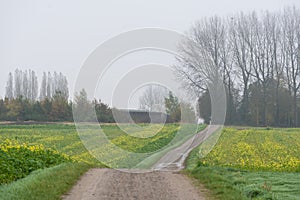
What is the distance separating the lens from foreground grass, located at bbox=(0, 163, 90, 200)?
389 inches

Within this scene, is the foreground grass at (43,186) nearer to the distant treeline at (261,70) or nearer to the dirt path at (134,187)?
the dirt path at (134,187)

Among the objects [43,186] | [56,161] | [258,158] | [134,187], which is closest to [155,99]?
[258,158]

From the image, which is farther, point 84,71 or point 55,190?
point 84,71

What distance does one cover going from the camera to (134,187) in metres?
12.8

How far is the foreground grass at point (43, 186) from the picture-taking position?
32.4ft

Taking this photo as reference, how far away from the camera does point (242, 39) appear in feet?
221

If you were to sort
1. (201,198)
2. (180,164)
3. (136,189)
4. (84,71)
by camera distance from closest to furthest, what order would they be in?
(201,198) → (136,189) → (84,71) → (180,164)

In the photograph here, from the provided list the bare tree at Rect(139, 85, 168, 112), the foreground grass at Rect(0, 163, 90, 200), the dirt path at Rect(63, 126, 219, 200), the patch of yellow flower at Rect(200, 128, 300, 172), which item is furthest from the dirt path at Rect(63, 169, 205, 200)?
the bare tree at Rect(139, 85, 168, 112)

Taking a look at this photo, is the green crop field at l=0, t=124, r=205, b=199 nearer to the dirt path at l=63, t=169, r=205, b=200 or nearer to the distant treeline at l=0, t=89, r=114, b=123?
the dirt path at l=63, t=169, r=205, b=200

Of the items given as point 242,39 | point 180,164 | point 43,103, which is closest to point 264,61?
point 242,39

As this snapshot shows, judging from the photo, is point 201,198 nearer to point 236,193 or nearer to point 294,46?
point 236,193

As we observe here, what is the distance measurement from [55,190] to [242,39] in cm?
5903

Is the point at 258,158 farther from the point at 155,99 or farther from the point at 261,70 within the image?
the point at 261,70

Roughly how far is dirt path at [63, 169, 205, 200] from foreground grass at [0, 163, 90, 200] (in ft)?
0.92
